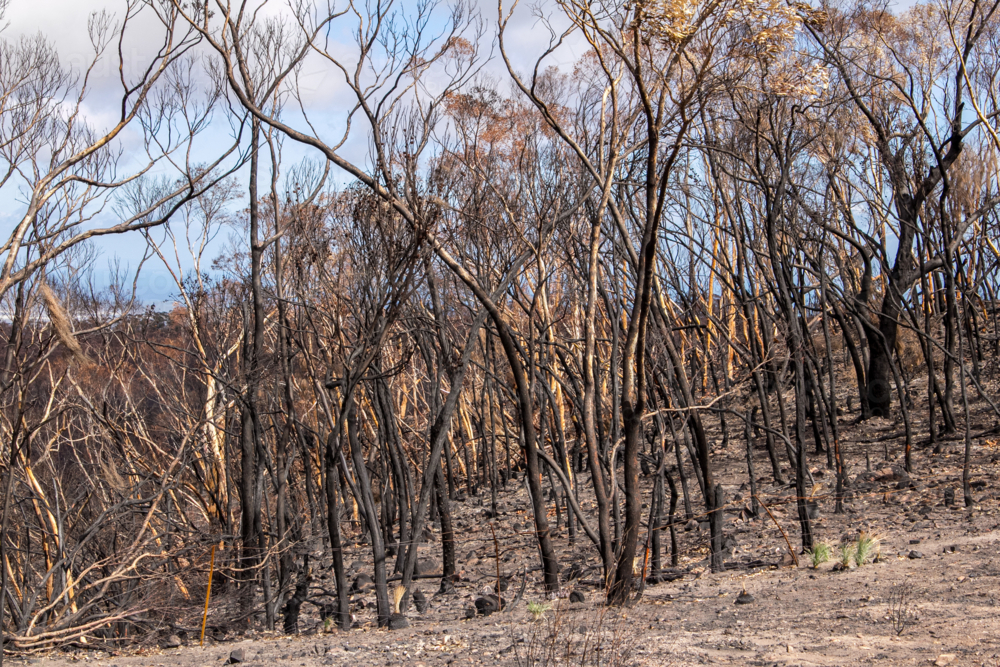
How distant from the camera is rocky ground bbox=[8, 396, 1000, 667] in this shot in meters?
5.55

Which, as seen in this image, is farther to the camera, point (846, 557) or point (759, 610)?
point (846, 557)

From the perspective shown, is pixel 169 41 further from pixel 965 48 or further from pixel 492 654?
pixel 965 48

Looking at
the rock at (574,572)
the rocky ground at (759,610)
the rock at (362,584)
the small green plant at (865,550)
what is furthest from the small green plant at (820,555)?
the rock at (362,584)

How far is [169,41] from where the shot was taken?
977 cm

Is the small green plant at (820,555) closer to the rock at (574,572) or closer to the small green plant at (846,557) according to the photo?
the small green plant at (846,557)

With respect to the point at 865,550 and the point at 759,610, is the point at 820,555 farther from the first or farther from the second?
the point at 759,610

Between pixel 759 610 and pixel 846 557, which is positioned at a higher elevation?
pixel 846 557

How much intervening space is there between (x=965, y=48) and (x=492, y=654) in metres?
11.1

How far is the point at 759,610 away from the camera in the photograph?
6.98 metres

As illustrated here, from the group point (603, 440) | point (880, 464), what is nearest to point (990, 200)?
point (880, 464)

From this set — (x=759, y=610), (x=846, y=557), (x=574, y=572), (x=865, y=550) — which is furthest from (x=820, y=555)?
(x=574, y=572)

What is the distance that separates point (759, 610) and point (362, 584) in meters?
7.77

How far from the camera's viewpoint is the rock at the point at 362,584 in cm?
1287

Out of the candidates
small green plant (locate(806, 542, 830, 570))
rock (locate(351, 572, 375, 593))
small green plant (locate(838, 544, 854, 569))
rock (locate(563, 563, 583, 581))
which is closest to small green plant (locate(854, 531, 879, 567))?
small green plant (locate(838, 544, 854, 569))
